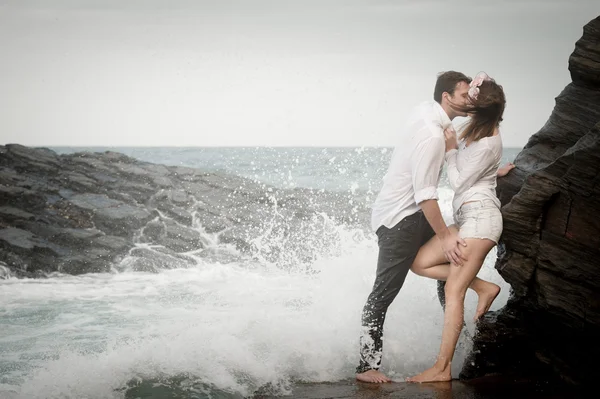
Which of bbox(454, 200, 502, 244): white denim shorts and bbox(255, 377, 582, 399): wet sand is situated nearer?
bbox(255, 377, 582, 399): wet sand

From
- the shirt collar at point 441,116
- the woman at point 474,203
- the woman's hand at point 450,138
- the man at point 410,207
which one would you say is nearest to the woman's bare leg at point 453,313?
the woman at point 474,203

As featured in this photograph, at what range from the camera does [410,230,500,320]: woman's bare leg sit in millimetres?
4328

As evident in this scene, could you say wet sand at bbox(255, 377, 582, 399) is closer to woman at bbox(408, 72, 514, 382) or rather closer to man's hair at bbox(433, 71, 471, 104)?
woman at bbox(408, 72, 514, 382)

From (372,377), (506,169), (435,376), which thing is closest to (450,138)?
(506,169)

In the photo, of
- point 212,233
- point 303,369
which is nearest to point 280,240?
point 212,233

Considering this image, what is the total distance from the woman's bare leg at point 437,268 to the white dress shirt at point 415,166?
0.34 metres

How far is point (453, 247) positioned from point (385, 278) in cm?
56

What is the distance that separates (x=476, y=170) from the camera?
4223 millimetres

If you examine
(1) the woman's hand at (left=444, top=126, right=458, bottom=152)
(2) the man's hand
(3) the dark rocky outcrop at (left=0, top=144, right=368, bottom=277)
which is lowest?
(3) the dark rocky outcrop at (left=0, top=144, right=368, bottom=277)

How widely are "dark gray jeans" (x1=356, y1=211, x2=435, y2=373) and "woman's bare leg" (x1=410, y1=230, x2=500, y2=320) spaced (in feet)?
0.22

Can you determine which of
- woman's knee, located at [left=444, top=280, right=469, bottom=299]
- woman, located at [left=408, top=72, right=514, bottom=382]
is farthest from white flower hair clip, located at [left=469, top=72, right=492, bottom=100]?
woman's knee, located at [left=444, top=280, right=469, bottom=299]

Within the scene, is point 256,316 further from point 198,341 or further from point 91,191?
point 91,191

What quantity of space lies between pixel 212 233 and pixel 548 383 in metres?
10.2

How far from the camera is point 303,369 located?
4.68 m
